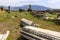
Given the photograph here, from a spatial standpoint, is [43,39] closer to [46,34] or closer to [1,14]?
[46,34]

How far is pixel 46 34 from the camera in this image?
1265 cm

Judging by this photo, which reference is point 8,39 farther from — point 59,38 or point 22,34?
point 59,38

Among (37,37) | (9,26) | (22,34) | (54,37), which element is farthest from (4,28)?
(54,37)

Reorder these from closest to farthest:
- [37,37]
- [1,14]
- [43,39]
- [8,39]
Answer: [43,39] → [37,37] → [8,39] → [1,14]

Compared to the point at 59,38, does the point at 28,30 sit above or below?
below

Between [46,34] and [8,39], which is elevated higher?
[46,34]

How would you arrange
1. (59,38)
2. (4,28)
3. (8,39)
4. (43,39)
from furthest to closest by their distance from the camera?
(4,28) < (8,39) < (43,39) < (59,38)

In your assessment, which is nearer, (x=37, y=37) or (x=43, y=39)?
(x=43, y=39)

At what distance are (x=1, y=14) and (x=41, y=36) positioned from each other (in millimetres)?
19188

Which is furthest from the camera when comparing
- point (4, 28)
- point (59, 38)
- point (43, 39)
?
point (4, 28)

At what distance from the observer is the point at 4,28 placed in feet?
73.0

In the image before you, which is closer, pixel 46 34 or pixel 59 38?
pixel 59 38

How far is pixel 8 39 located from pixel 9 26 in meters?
5.50

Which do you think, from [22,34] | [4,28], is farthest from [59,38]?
[4,28]
